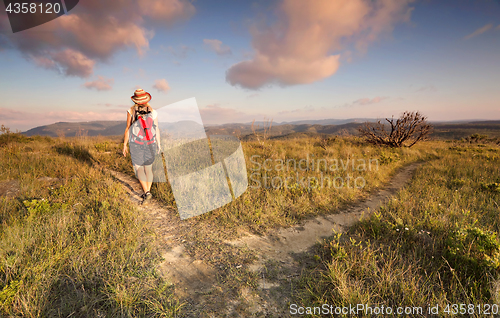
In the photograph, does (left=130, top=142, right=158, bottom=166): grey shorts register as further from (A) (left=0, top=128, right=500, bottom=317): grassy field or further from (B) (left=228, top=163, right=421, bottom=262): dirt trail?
(B) (left=228, top=163, right=421, bottom=262): dirt trail

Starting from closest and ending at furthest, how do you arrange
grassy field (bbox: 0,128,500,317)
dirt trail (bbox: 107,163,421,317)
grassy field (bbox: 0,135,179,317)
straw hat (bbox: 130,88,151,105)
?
grassy field (bbox: 0,135,179,317), grassy field (bbox: 0,128,500,317), dirt trail (bbox: 107,163,421,317), straw hat (bbox: 130,88,151,105)

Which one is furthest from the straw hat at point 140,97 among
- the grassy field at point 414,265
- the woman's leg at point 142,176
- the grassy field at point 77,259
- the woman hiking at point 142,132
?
the grassy field at point 414,265

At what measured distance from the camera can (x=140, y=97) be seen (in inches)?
200

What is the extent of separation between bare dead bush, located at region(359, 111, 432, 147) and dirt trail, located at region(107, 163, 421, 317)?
36.0ft

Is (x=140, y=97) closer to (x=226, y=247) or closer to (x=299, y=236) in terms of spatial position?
(x=226, y=247)

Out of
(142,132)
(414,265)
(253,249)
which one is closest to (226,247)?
(253,249)

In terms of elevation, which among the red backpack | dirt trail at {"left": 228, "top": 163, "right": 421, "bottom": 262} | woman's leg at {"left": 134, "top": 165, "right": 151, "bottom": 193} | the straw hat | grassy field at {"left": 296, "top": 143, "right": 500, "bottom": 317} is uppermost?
the straw hat

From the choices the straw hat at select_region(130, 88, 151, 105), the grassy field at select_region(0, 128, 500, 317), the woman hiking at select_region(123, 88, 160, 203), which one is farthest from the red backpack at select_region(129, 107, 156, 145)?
the grassy field at select_region(0, 128, 500, 317)

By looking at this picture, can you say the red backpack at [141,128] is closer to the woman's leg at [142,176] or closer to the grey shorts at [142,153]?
the grey shorts at [142,153]

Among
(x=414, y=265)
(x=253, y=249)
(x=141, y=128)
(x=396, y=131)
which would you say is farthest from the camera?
(x=396, y=131)

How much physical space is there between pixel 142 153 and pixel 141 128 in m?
0.66

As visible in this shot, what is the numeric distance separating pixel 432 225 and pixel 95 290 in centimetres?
568

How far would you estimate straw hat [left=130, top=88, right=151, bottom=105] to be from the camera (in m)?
5.04

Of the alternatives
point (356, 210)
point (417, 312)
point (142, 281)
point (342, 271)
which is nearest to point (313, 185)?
point (356, 210)
